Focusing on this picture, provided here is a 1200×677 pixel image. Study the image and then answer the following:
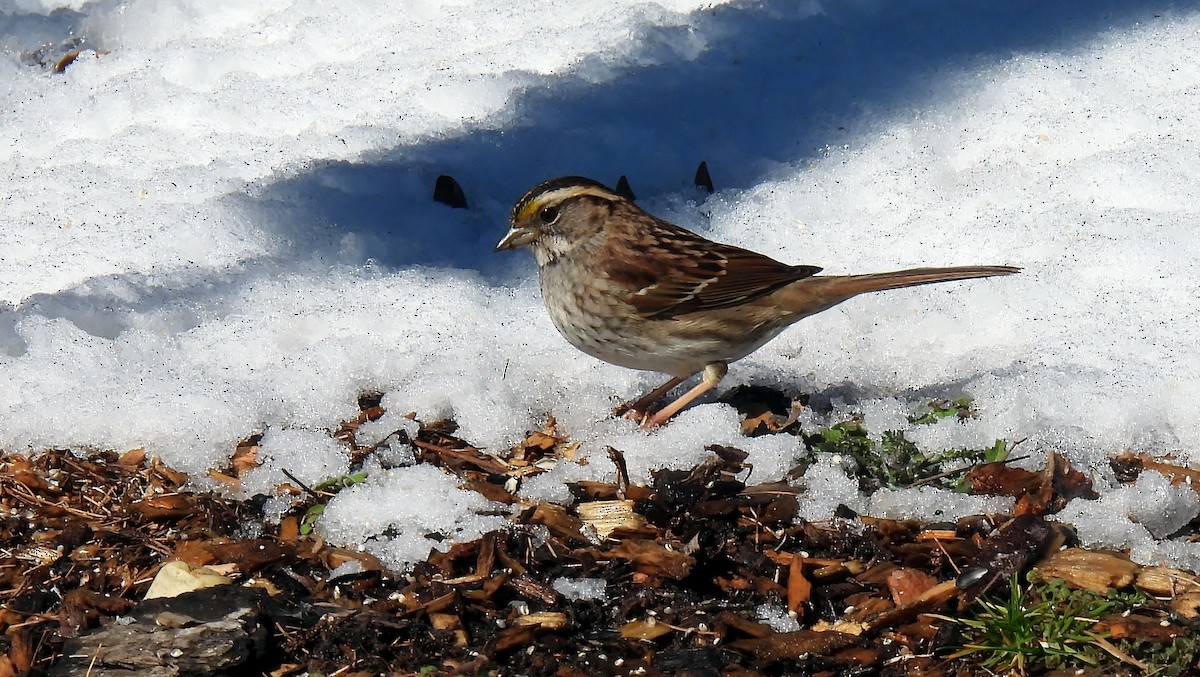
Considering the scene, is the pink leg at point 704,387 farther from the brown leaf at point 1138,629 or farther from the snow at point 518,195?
the brown leaf at point 1138,629

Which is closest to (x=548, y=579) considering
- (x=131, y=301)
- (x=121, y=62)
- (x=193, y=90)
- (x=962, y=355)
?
(x=962, y=355)

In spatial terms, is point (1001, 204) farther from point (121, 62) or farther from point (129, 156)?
point (121, 62)

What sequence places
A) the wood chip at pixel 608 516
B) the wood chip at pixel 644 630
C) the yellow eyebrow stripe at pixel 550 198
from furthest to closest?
the yellow eyebrow stripe at pixel 550 198 < the wood chip at pixel 608 516 < the wood chip at pixel 644 630

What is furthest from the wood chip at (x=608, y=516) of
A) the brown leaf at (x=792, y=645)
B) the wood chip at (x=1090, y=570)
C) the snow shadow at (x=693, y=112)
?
the snow shadow at (x=693, y=112)

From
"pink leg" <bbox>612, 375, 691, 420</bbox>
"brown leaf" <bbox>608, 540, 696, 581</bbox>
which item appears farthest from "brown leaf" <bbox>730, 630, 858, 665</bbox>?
"pink leg" <bbox>612, 375, 691, 420</bbox>

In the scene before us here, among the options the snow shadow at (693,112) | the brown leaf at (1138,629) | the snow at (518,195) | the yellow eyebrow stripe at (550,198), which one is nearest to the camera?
the brown leaf at (1138,629)

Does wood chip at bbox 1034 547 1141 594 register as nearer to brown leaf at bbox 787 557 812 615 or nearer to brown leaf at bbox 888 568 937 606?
brown leaf at bbox 888 568 937 606

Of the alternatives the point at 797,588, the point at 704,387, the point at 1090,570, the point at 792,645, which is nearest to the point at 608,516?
the point at 797,588

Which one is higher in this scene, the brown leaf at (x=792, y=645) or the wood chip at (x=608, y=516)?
the wood chip at (x=608, y=516)
